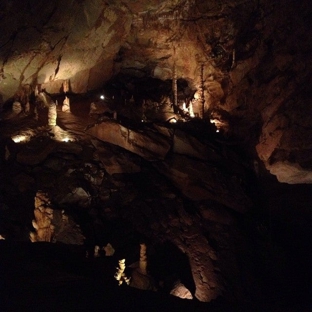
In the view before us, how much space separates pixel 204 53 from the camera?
27.8 metres

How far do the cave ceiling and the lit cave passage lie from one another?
10 centimetres

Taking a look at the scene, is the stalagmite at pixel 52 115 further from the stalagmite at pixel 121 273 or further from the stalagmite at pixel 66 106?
the stalagmite at pixel 121 273

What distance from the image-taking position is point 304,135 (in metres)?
21.3

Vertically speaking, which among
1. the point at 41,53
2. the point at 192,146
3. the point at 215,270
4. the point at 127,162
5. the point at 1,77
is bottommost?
the point at 215,270

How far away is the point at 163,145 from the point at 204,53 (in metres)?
10.5

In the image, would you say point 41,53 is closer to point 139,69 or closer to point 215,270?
point 139,69

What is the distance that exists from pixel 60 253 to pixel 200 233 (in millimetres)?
9003

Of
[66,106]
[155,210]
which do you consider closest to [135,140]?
[155,210]

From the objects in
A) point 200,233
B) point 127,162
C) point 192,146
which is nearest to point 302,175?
point 192,146

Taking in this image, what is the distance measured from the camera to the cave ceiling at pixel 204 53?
868 inches

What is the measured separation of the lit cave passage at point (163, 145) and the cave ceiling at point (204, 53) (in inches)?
4.0

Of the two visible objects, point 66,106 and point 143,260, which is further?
point 66,106

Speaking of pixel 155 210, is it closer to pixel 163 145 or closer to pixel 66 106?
pixel 163 145

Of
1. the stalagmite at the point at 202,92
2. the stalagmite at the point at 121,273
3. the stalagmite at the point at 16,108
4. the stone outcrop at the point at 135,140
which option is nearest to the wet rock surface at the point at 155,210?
the stalagmite at the point at 121,273
